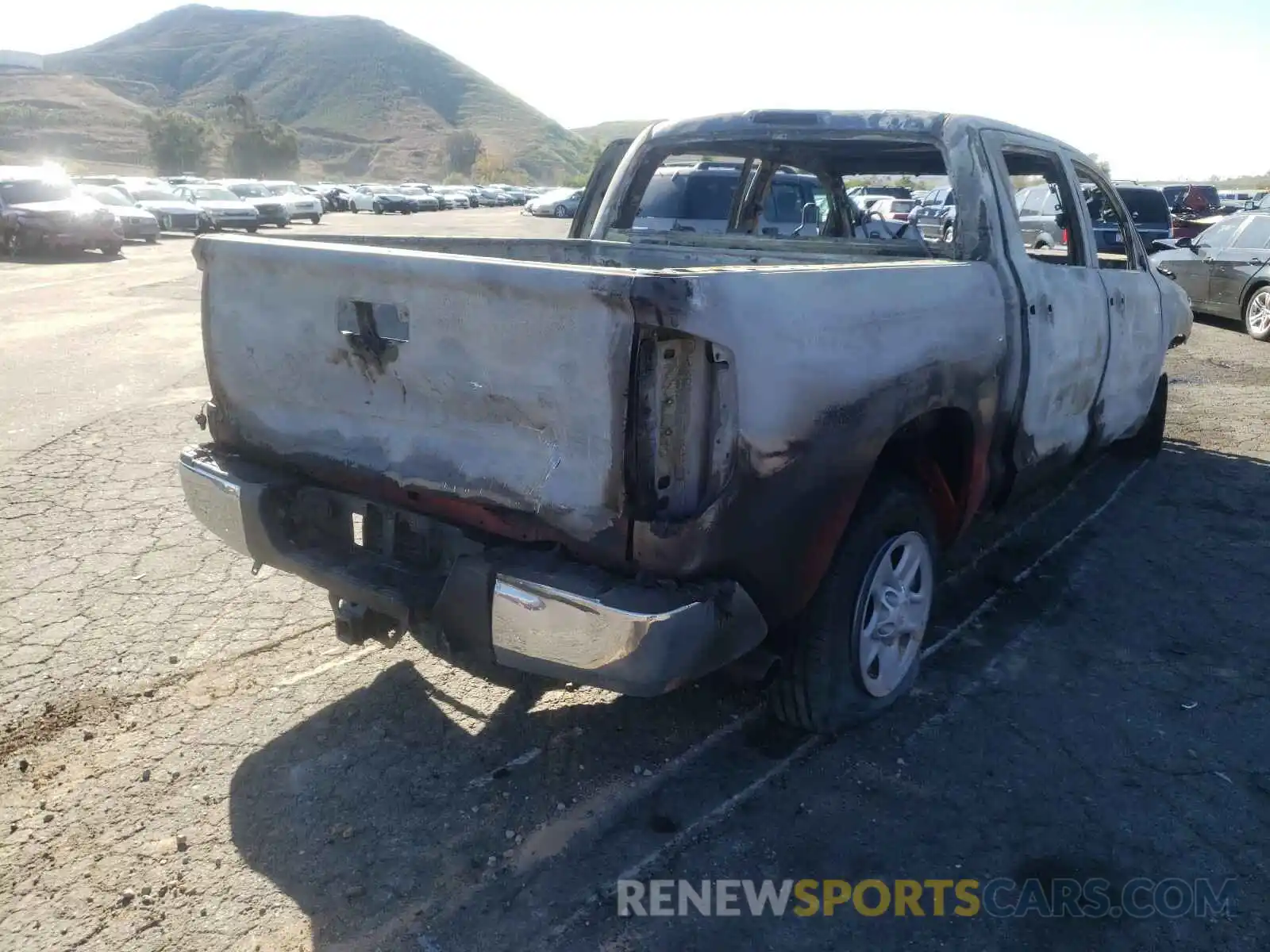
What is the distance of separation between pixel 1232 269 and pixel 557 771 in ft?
43.0

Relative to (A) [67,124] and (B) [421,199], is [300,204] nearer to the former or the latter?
(B) [421,199]

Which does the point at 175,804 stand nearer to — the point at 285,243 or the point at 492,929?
the point at 492,929

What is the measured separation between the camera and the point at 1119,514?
5.68 meters

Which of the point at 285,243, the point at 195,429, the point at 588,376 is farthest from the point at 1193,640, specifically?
the point at 195,429

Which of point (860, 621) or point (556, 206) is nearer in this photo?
point (860, 621)

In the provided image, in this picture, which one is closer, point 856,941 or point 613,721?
point 856,941

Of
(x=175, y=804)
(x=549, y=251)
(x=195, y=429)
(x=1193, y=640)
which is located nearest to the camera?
(x=175, y=804)

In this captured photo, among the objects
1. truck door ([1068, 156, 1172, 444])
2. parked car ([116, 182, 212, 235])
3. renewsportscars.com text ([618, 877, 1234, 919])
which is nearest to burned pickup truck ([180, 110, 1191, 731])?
renewsportscars.com text ([618, 877, 1234, 919])

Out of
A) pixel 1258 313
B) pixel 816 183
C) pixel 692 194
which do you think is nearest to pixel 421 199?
pixel 692 194

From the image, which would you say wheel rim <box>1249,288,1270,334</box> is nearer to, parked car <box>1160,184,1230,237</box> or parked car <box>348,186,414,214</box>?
parked car <box>1160,184,1230,237</box>

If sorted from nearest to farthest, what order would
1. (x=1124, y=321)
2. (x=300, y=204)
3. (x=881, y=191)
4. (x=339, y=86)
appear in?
(x=1124, y=321)
(x=881, y=191)
(x=300, y=204)
(x=339, y=86)

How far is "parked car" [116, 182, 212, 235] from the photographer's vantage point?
27.9 m

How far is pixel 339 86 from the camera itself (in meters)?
147

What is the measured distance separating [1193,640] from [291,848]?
11.8ft
